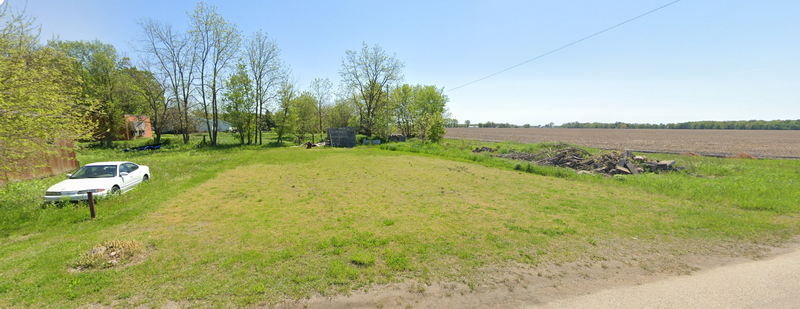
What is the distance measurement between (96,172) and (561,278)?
1710 centimetres

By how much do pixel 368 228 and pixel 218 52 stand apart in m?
40.0

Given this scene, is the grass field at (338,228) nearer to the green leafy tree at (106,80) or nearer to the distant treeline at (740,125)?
the green leafy tree at (106,80)

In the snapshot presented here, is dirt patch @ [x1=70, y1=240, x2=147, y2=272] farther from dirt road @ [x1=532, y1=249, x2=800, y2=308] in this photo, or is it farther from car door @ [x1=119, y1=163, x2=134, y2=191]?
dirt road @ [x1=532, y1=249, x2=800, y2=308]

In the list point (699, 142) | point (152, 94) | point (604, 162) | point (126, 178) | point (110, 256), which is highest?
point (152, 94)

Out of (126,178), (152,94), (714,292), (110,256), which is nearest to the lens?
(714,292)

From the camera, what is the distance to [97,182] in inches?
436

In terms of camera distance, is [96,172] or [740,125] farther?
[740,125]

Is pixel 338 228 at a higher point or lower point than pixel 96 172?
lower

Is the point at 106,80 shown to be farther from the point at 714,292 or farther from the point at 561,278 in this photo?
the point at 714,292

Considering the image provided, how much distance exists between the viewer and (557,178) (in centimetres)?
1642

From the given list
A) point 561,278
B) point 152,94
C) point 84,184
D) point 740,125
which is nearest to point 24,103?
point 84,184

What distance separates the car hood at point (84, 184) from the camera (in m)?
10.3

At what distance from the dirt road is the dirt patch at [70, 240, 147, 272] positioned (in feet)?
26.4

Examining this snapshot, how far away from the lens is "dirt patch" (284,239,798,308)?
15.0 ft
